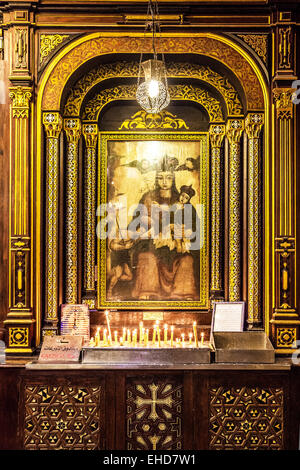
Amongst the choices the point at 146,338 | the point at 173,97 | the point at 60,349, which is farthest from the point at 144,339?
the point at 173,97

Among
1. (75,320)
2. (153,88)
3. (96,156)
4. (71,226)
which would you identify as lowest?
(75,320)

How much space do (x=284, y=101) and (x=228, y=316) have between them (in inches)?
88.0

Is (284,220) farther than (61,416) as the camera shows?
Yes

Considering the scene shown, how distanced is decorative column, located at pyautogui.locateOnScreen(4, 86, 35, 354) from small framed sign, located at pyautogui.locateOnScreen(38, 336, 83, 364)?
0.26 metres

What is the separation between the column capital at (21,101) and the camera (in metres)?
4.21

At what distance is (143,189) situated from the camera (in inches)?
188

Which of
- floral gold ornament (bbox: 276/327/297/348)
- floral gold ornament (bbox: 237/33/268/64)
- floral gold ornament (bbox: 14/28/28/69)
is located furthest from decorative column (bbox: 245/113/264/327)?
floral gold ornament (bbox: 14/28/28/69)

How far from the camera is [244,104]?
14.8ft

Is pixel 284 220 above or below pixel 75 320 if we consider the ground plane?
above

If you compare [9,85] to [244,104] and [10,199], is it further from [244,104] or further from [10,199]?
[244,104]

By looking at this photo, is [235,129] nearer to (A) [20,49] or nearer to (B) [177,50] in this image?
(B) [177,50]

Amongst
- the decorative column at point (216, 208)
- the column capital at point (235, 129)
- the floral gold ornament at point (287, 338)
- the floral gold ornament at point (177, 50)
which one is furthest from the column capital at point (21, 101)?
the floral gold ornament at point (287, 338)

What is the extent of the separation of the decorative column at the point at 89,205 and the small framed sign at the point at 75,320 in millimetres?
323

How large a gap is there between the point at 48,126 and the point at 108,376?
253 centimetres
